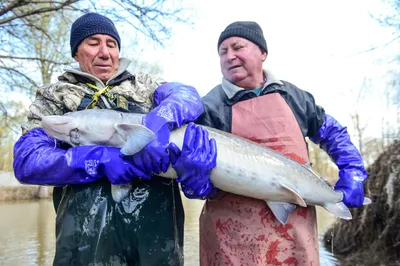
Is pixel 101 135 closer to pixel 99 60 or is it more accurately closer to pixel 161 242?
pixel 99 60

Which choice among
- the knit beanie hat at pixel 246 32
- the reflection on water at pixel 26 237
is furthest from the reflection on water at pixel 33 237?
the knit beanie hat at pixel 246 32

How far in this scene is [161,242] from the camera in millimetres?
2541

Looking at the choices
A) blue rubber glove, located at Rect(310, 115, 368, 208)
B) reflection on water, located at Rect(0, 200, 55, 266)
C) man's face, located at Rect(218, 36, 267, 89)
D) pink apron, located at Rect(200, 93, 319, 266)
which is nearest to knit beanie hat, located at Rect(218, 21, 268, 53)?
man's face, located at Rect(218, 36, 267, 89)

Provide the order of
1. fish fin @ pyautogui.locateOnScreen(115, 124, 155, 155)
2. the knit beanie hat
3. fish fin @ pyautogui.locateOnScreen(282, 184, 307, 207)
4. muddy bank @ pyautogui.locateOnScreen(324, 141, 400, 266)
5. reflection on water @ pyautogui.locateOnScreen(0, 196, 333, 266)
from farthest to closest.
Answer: reflection on water @ pyautogui.locateOnScreen(0, 196, 333, 266), muddy bank @ pyautogui.locateOnScreen(324, 141, 400, 266), the knit beanie hat, fish fin @ pyautogui.locateOnScreen(282, 184, 307, 207), fish fin @ pyautogui.locateOnScreen(115, 124, 155, 155)

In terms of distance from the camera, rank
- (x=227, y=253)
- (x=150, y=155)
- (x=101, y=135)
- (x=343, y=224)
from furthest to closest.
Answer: (x=343, y=224) < (x=227, y=253) < (x=101, y=135) < (x=150, y=155)

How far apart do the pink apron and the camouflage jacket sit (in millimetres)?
704

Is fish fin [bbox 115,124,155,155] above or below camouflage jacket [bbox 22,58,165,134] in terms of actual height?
below

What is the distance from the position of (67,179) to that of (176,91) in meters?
0.92

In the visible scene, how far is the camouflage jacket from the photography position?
2711mm

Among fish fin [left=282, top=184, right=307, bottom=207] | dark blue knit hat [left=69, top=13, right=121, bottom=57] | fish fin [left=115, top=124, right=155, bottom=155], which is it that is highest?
dark blue knit hat [left=69, top=13, right=121, bottom=57]

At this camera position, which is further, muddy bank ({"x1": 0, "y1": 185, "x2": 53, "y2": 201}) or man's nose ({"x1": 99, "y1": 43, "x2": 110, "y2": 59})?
muddy bank ({"x1": 0, "y1": 185, "x2": 53, "y2": 201})

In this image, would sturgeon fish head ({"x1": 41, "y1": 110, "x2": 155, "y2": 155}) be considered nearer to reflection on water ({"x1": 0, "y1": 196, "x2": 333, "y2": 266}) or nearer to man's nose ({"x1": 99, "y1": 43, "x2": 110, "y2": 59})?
man's nose ({"x1": 99, "y1": 43, "x2": 110, "y2": 59})

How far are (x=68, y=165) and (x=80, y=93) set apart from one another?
2.01ft

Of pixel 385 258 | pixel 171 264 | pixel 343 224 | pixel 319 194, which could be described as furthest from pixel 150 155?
pixel 343 224
